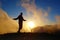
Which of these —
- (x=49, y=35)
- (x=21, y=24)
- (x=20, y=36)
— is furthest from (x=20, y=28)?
(x=49, y=35)

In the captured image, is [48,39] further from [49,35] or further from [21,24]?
[21,24]

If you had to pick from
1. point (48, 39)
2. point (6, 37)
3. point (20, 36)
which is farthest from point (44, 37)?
point (6, 37)

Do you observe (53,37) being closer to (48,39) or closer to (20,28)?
(48,39)

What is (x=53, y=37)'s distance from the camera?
2502 cm

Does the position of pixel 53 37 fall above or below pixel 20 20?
below

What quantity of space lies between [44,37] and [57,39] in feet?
4.97

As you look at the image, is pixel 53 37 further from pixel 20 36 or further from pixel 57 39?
pixel 20 36

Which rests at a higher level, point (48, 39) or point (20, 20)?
A: point (20, 20)

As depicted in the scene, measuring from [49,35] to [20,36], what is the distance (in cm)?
330

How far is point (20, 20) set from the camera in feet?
89.8

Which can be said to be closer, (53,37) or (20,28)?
(53,37)

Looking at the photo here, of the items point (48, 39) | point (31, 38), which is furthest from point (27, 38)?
point (48, 39)

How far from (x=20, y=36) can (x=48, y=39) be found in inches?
126

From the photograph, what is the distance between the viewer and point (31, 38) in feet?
80.9
